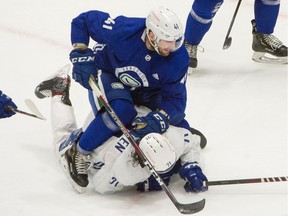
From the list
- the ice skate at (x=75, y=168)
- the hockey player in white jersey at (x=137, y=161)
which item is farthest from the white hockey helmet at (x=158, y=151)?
the ice skate at (x=75, y=168)

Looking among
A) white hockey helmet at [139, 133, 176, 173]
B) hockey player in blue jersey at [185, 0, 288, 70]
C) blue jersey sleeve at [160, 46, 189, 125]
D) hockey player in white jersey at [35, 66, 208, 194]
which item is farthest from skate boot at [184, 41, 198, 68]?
white hockey helmet at [139, 133, 176, 173]

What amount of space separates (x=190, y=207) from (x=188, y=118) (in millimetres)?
943

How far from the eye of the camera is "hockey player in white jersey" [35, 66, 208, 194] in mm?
2750

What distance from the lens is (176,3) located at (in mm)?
4809

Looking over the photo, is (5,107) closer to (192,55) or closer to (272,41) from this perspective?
(192,55)

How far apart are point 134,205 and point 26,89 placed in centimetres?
130

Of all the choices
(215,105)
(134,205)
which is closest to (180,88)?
(134,205)

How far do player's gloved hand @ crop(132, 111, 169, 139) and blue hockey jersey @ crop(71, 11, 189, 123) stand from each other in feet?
0.27

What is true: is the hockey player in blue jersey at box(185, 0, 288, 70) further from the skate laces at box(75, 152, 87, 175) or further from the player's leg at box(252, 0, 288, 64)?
the skate laces at box(75, 152, 87, 175)

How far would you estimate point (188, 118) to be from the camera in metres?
3.63

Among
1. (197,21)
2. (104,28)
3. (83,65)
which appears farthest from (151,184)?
(197,21)

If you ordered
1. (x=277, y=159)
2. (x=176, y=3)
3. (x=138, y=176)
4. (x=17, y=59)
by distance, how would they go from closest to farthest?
(x=138, y=176)
(x=277, y=159)
(x=17, y=59)
(x=176, y=3)

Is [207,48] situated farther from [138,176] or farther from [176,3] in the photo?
[138,176]

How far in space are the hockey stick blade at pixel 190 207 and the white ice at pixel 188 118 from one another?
32 millimetres
